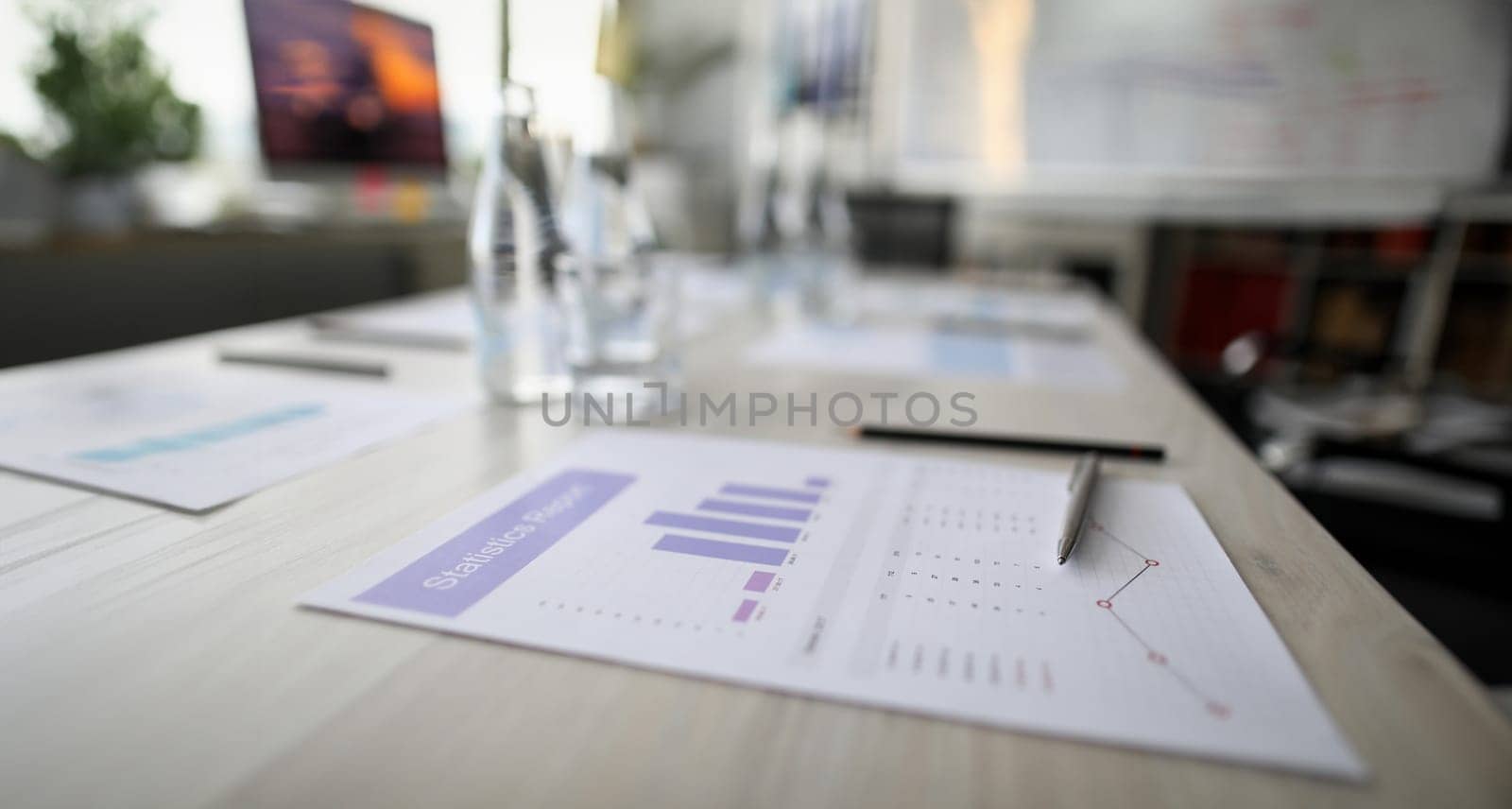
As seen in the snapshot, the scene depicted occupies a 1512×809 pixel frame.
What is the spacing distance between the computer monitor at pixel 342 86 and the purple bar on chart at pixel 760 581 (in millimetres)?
1499

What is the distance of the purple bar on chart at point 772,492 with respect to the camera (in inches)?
16.3

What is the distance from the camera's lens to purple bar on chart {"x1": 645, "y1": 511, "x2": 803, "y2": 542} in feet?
1.20

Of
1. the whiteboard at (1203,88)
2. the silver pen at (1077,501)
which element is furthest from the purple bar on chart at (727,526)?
the whiteboard at (1203,88)

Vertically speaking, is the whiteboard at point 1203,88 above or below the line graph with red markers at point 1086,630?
above

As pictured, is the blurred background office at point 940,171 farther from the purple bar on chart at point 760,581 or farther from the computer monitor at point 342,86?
the purple bar on chart at point 760,581

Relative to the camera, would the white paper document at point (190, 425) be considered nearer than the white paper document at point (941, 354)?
Yes

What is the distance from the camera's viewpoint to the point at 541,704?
239 millimetres

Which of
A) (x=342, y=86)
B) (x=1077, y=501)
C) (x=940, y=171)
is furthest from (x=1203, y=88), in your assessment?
(x=1077, y=501)

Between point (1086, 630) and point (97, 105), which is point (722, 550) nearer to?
point (1086, 630)

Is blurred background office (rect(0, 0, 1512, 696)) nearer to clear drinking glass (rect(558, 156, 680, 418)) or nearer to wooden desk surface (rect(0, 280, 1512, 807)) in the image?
clear drinking glass (rect(558, 156, 680, 418))

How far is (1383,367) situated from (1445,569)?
2.93 feet

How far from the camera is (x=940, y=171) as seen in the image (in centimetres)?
305

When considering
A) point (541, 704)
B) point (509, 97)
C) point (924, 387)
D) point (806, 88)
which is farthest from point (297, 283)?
point (806, 88)

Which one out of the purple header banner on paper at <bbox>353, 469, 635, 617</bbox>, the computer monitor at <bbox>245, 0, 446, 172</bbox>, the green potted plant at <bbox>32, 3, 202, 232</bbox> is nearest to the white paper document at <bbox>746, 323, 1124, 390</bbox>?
the purple header banner on paper at <bbox>353, 469, 635, 617</bbox>
